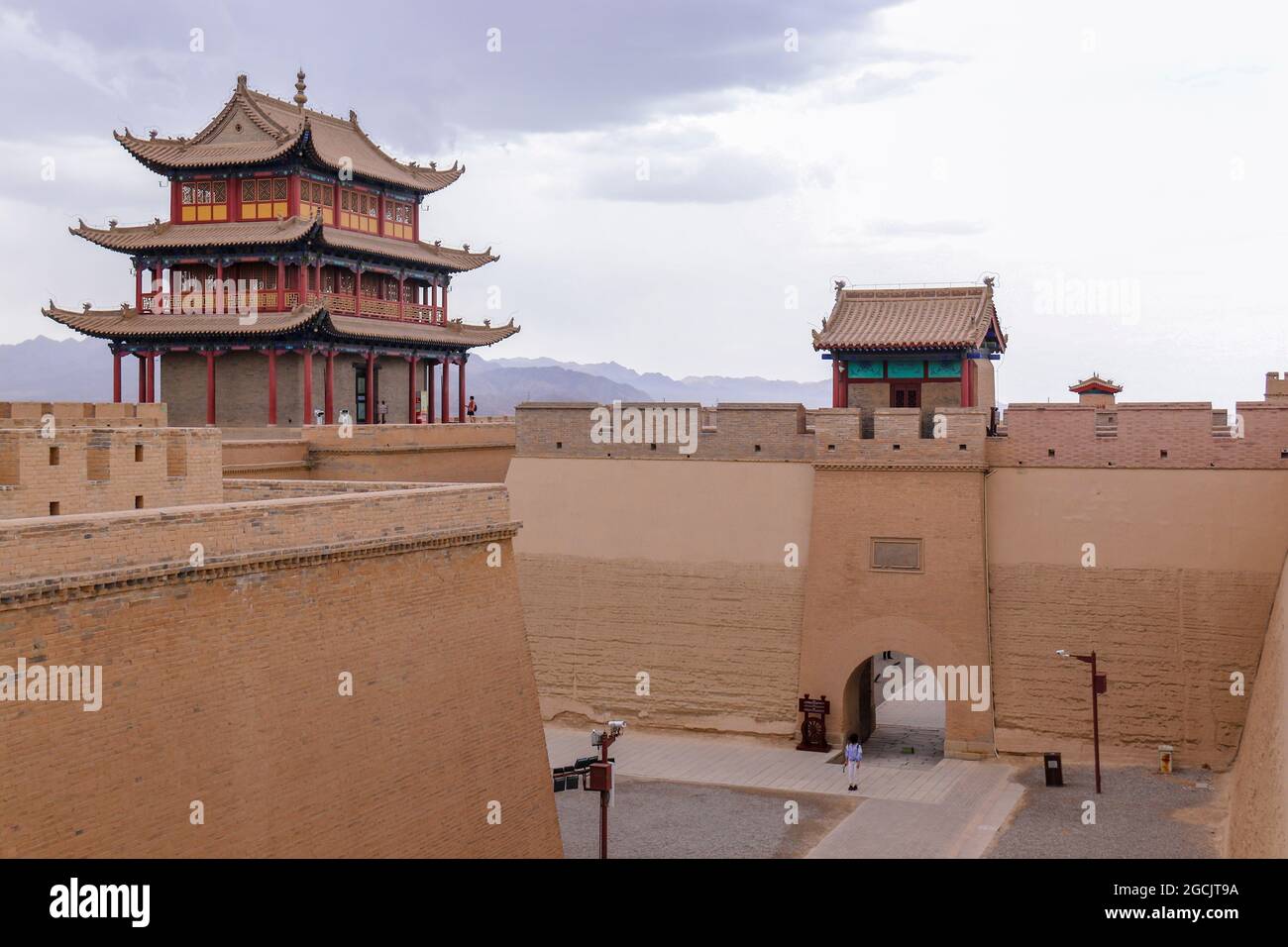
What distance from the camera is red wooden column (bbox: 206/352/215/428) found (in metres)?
38.2

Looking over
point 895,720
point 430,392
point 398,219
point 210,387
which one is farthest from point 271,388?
point 895,720

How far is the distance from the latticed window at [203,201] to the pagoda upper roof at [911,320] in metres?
19.2

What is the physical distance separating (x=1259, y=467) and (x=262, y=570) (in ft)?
60.9

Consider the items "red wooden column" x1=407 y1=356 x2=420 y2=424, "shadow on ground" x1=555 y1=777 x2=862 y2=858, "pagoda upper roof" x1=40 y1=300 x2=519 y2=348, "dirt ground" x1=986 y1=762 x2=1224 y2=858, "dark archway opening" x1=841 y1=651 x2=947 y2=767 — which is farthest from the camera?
"red wooden column" x1=407 y1=356 x2=420 y2=424

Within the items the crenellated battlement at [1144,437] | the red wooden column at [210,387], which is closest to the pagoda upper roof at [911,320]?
the crenellated battlement at [1144,437]

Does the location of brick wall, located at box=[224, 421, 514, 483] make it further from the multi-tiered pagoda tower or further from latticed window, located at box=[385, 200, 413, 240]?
latticed window, located at box=[385, 200, 413, 240]

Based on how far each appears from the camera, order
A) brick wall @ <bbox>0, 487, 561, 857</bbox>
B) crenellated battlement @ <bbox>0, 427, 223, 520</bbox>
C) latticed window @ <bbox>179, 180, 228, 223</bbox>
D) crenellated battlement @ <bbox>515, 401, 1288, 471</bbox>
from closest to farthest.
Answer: brick wall @ <bbox>0, 487, 561, 857</bbox>
crenellated battlement @ <bbox>0, 427, 223, 520</bbox>
crenellated battlement @ <bbox>515, 401, 1288, 471</bbox>
latticed window @ <bbox>179, 180, 228, 223</bbox>

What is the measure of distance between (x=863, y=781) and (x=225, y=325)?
77.0 feet

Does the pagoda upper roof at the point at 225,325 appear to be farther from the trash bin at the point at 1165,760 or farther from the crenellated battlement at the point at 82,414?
the trash bin at the point at 1165,760

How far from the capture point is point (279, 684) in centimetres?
1424

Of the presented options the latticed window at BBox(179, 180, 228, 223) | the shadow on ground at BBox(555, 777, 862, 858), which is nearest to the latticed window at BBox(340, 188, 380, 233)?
the latticed window at BBox(179, 180, 228, 223)

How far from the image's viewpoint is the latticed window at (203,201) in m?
39.3

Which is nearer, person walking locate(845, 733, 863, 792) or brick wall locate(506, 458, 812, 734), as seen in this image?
person walking locate(845, 733, 863, 792)

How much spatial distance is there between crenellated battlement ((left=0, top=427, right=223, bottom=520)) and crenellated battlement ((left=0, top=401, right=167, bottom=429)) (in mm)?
4531
